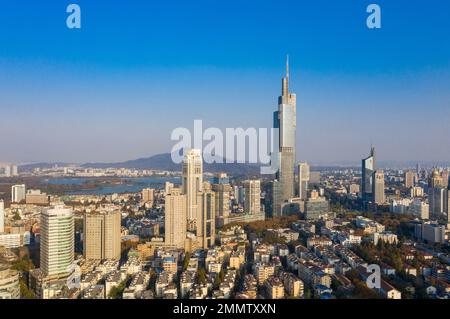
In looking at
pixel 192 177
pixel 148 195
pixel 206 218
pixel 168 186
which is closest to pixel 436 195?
pixel 206 218

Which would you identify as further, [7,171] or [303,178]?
[303,178]

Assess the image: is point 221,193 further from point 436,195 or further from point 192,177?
point 436,195

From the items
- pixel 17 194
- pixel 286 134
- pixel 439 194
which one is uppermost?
pixel 286 134

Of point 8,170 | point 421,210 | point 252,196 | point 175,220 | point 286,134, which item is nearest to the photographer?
point 175,220

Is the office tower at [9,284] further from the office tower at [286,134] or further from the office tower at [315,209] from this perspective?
the office tower at [286,134]

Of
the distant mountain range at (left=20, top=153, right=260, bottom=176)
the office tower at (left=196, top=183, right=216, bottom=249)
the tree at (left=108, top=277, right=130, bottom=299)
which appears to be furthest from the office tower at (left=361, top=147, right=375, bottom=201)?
the tree at (left=108, top=277, right=130, bottom=299)

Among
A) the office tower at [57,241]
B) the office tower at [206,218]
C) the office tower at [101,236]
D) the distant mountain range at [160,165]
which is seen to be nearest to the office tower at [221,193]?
the distant mountain range at [160,165]
